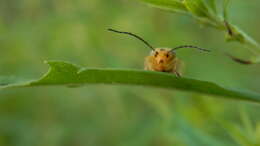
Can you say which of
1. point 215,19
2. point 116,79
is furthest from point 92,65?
point 116,79

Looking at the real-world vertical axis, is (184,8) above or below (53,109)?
above

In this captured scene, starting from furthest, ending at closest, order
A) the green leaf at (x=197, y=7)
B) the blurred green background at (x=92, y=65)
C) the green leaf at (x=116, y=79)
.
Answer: the blurred green background at (x=92, y=65) → the green leaf at (x=197, y=7) → the green leaf at (x=116, y=79)

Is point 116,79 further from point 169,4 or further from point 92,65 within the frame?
point 92,65


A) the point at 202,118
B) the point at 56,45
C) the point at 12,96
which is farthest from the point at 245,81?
the point at 12,96

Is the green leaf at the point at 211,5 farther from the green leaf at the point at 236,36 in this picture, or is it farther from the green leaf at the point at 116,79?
the green leaf at the point at 116,79

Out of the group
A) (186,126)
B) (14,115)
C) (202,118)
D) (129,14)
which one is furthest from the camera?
(129,14)

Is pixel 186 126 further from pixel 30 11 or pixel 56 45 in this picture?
pixel 30 11

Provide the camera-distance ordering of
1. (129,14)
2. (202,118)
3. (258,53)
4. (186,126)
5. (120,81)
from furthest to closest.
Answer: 1. (129,14)
2. (202,118)
3. (186,126)
4. (258,53)
5. (120,81)

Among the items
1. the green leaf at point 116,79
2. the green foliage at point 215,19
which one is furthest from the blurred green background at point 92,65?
the green leaf at point 116,79

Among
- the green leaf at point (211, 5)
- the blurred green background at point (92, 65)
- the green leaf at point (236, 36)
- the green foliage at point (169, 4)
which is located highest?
the green foliage at point (169, 4)
